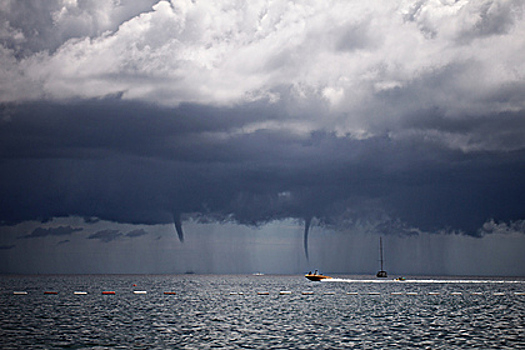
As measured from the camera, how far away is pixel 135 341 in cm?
8488

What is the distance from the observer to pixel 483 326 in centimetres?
10938

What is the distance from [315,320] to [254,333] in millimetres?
28417

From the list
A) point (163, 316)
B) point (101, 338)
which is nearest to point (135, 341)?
point (101, 338)

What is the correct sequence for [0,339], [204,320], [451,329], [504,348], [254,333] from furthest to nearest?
[204,320], [451,329], [254,333], [0,339], [504,348]

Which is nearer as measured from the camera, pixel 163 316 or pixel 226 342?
pixel 226 342

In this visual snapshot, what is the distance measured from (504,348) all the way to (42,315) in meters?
92.5

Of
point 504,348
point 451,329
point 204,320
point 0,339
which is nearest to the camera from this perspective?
point 504,348

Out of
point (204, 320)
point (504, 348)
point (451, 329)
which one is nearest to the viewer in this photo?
point (504, 348)

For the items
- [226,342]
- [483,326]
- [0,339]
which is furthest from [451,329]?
[0,339]

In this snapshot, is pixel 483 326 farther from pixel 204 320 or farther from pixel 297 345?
pixel 204 320

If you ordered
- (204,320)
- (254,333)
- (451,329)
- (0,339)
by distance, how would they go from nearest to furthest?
(0,339)
(254,333)
(451,329)
(204,320)

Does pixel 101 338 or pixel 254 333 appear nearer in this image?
pixel 101 338

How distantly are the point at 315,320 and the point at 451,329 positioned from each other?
28.0 metres

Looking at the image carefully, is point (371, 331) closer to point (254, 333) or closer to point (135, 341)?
point (254, 333)
